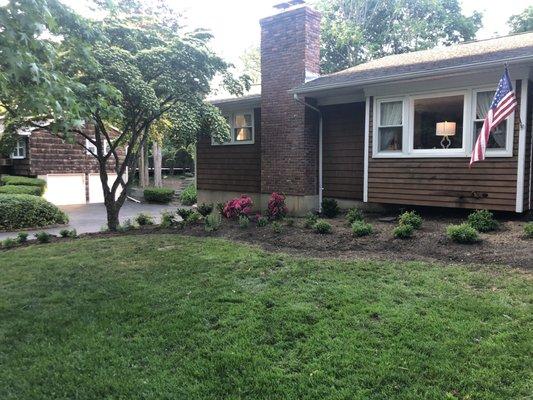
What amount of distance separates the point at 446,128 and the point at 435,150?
19.0 inches

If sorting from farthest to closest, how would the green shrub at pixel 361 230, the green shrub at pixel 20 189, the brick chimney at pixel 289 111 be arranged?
the green shrub at pixel 20 189 < the brick chimney at pixel 289 111 < the green shrub at pixel 361 230

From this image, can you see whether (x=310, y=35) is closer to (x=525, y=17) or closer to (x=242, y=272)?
(x=242, y=272)

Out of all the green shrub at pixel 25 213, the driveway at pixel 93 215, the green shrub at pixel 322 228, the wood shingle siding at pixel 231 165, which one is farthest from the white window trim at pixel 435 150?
the green shrub at pixel 25 213

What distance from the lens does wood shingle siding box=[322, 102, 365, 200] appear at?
37.0 feet

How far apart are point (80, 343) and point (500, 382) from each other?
3490 mm

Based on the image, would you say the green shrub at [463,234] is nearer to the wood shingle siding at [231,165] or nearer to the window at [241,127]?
the wood shingle siding at [231,165]

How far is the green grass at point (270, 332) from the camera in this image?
336 centimetres

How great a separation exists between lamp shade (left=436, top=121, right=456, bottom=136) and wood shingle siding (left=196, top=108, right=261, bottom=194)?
523cm

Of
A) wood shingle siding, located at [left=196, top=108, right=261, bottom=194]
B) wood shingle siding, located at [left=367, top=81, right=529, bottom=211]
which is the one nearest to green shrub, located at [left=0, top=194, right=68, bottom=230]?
wood shingle siding, located at [left=196, top=108, right=261, bottom=194]

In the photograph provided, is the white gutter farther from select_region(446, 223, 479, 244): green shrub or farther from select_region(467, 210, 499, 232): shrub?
select_region(446, 223, 479, 244): green shrub

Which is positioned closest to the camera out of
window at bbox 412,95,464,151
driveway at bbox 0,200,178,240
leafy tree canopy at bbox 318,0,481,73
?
window at bbox 412,95,464,151

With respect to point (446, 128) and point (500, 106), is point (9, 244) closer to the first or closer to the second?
point (446, 128)

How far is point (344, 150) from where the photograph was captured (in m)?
11.5

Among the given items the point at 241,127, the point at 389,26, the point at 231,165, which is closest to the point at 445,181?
the point at 241,127
